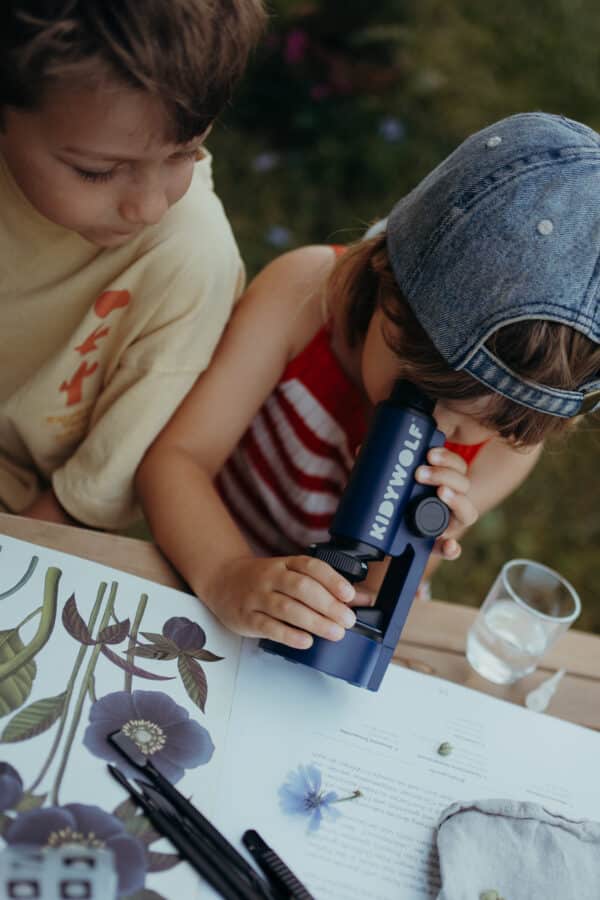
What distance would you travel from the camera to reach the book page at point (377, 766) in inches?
29.0

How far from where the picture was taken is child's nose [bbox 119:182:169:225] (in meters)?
0.84

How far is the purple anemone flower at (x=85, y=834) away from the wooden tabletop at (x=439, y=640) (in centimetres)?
28

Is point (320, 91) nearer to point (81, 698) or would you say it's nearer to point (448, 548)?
point (448, 548)

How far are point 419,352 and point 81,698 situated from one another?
0.47 meters

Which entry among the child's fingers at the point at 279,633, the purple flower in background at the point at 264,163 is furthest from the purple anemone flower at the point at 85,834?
the purple flower in background at the point at 264,163

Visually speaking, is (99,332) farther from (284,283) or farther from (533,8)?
(533,8)

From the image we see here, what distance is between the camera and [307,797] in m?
0.77

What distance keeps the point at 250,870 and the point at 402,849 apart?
14cm

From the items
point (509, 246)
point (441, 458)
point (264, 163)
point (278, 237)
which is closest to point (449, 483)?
point (441, 458)

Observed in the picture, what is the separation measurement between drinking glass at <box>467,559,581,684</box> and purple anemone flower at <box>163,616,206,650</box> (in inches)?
12.6

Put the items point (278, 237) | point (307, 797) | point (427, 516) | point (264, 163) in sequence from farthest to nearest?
point (264, 163) → point (278, 237) → point (427, 516) → point (307, 797)

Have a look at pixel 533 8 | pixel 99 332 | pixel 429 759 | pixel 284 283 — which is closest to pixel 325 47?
pixel 533 8

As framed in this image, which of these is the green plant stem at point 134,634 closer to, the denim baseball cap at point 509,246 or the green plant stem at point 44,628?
the green plant stem at point 44,628

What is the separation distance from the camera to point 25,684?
0.74 m
